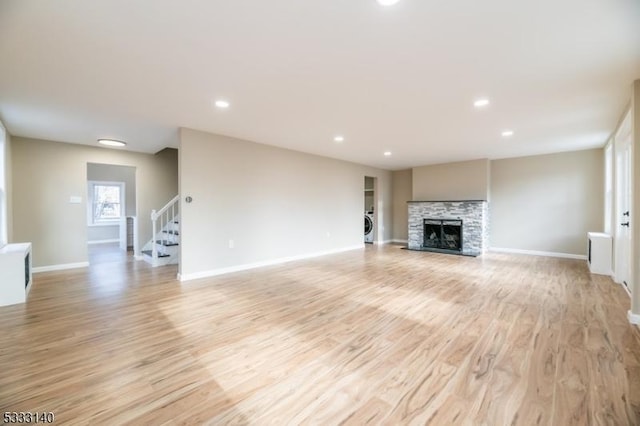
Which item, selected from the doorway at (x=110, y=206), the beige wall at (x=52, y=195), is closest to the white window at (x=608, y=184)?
the beige wall at (x=52, y=195)

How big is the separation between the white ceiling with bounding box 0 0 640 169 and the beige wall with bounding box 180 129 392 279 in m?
0.74

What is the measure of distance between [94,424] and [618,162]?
6566mm

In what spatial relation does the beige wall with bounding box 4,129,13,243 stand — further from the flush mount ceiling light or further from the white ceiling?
the flush mount ceiling light

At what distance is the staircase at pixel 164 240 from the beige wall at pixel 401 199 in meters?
6.39

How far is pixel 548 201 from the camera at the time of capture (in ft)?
20.5

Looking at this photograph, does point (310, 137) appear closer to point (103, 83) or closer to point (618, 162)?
point (103, 83)

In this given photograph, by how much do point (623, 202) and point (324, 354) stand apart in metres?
4.74

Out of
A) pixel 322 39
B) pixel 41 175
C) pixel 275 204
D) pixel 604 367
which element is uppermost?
pixel 322 39

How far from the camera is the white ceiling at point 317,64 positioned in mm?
1752

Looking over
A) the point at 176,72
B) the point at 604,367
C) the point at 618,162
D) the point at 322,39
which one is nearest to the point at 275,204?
the point at 176,72

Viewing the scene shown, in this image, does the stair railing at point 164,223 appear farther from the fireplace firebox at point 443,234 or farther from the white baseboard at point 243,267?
the fireplace firebox at point 443,234

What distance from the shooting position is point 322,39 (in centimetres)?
202

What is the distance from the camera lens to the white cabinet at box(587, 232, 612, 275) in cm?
454

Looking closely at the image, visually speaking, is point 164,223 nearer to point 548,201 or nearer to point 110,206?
point 110,206
